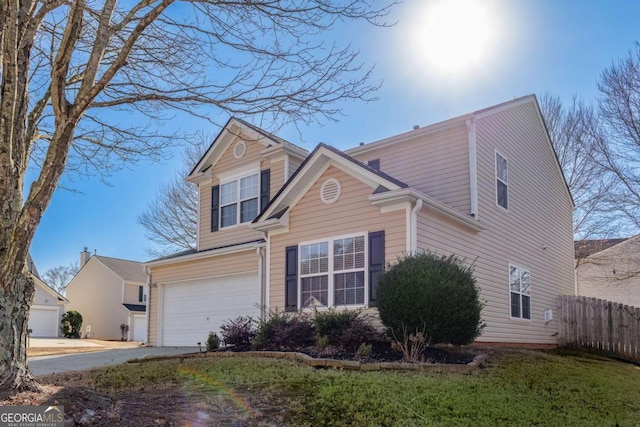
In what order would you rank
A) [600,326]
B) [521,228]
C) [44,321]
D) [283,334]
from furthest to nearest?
[44,321] → [600,326] → [521,228] → [283,334]

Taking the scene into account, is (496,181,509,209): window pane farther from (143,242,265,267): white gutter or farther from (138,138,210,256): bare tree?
(138,138,210,256): bare tree

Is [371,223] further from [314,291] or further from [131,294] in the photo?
[131,294]

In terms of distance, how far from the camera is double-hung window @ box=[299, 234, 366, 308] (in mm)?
11617

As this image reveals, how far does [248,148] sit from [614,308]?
11.9 m

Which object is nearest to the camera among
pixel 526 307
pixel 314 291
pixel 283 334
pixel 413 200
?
pixel 283 334

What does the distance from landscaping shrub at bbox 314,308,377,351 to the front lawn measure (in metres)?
1.72

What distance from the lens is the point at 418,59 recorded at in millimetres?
8625

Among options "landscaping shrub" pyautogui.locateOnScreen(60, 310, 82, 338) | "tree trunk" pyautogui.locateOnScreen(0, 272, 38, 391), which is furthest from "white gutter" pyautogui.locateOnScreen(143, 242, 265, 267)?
"landscaping shrub" pyautogui.locateOnScreen(60, 310, 82, 338)

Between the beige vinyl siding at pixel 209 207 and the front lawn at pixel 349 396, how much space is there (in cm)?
790

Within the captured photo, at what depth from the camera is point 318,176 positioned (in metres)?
12.7

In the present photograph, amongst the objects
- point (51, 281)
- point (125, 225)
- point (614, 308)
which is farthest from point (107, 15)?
point (51, 281)

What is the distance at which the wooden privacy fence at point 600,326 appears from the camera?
16.0 m

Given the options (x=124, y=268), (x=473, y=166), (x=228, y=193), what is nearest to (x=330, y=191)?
(x=473, y=166)

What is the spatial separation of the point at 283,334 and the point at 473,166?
6.24 metres
